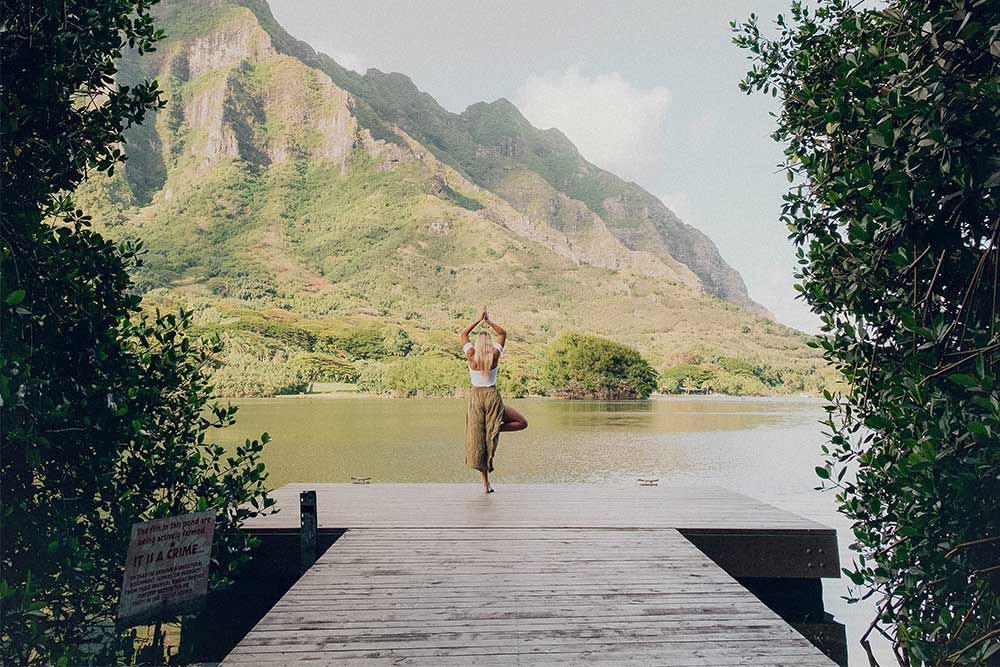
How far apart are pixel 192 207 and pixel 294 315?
19161 millimetres

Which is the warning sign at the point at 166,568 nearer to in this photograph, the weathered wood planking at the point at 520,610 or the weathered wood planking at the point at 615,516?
the weathered wood planking at the point at 520,610

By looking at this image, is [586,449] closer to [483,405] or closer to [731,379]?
[483,405]

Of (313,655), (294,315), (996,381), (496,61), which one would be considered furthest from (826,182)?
(496,61)

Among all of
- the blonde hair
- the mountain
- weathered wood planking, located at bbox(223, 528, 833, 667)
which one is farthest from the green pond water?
the mountain

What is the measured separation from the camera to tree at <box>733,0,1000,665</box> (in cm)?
271

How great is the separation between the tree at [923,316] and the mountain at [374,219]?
44734 millimetres

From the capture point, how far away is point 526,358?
153ft

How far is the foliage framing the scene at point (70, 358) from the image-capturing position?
3.50 metres

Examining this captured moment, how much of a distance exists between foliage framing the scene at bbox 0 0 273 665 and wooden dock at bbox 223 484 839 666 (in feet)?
3.15

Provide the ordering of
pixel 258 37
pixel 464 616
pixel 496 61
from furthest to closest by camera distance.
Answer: pixel 258 37 → pixel 496 61 → pixel 464 616

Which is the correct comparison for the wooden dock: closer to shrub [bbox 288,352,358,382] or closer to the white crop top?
the white crop top

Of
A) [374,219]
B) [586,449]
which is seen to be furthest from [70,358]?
[374,219]

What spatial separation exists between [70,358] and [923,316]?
12.4ft

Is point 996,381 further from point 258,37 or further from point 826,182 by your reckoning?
point 258,37
